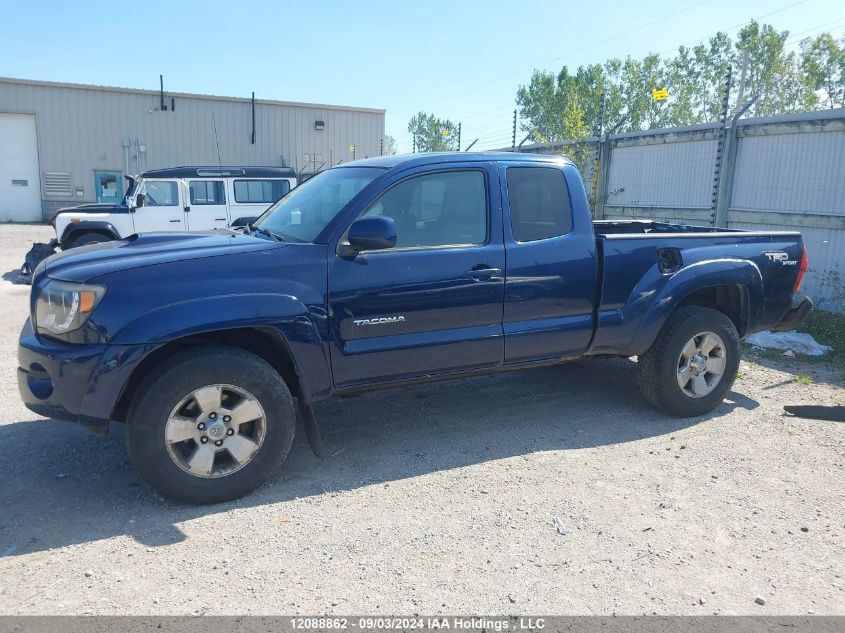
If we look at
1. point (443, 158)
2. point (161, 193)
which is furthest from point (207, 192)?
point (443, 158)

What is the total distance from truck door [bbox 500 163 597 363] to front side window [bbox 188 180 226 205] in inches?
351

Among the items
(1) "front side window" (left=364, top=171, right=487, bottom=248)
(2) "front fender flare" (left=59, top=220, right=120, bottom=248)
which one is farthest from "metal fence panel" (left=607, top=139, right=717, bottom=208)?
(2) "front fender flare" (left=59, top=220, right=120, bottom=248)

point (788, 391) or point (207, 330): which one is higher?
point (207, 330)

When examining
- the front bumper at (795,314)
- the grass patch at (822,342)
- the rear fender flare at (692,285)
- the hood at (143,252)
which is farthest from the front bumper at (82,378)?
the grass patch at (822,342)

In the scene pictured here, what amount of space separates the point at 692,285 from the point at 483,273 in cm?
179

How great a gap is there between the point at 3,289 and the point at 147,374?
847cm

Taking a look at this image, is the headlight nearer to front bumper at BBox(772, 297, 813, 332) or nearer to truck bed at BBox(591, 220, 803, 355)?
truck bed at BBox(591, 220, 803, 355)

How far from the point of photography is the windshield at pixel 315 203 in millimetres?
4055

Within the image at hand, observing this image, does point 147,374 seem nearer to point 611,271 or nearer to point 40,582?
point 40,582

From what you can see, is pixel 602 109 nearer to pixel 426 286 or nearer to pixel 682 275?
pixel 682 275

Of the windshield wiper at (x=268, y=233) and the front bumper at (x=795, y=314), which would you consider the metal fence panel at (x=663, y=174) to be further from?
the windshield wiper at (x=268, y=233)

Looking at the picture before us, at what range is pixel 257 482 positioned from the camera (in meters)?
3.65

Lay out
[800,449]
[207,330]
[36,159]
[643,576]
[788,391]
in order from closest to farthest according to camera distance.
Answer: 1. [643,576]
2. [207,330]
3. [800,449]
4. [788,391]
5. [36,159]

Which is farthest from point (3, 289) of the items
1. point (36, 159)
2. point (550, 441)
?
point (36, 159)
